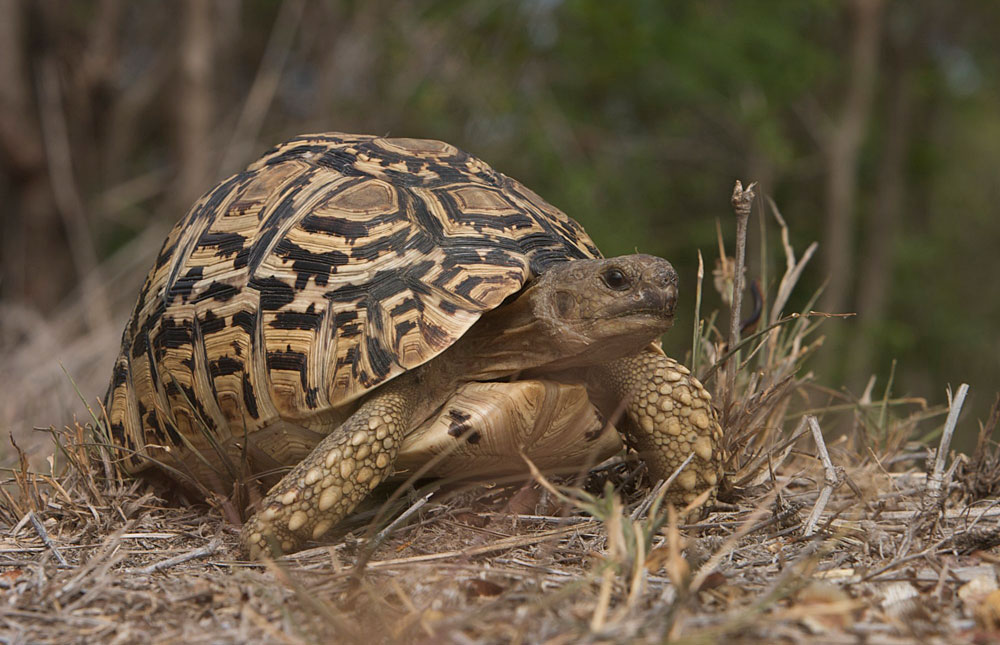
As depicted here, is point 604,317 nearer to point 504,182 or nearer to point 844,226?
point 504,182

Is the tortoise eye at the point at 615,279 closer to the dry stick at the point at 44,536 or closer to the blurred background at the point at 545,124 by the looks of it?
A: the dry stick at the point at 44,536

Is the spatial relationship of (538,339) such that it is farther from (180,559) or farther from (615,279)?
(180,559)

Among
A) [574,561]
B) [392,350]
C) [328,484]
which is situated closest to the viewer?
[574,561]

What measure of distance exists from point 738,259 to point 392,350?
1042 mm

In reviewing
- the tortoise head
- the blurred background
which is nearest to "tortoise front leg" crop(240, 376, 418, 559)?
the tortoise head

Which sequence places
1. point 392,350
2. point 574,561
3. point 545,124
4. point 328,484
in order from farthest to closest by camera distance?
point 545,124 → point 392,350 → point 328,484 → point 574,561

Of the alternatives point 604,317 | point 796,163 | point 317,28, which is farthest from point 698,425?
point 796,163

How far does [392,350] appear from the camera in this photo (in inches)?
90.1

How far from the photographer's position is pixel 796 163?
460 inches

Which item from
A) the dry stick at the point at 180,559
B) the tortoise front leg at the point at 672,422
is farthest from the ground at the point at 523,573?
the tortoise front leg at the point at 672,422

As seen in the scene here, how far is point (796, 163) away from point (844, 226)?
1270mm

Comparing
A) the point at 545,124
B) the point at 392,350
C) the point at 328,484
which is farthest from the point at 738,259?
the point at 545,124

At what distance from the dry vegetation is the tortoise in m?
0.13

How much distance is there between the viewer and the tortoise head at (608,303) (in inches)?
90.6
